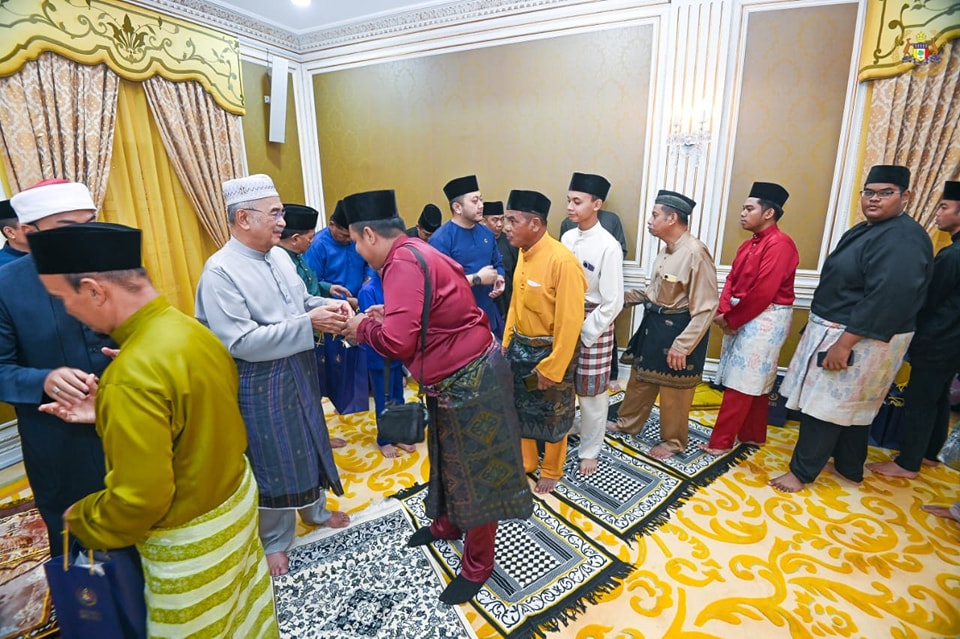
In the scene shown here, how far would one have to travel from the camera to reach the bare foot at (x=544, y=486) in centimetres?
275

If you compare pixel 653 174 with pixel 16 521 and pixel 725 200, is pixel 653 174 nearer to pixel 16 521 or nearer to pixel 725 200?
pixel 725 200

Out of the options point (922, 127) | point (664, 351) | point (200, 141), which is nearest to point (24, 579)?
point (664, 351)

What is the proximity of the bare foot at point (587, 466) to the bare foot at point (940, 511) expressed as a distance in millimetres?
1832

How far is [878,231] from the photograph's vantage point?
7.88 ft

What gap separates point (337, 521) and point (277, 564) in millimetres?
372

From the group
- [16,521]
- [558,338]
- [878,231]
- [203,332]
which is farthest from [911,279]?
[16,521]

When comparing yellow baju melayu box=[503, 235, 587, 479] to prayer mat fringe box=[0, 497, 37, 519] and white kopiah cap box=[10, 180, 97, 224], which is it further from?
prayer mat fringe box=[0, 497, 37, 519]

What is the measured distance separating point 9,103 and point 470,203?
328cm

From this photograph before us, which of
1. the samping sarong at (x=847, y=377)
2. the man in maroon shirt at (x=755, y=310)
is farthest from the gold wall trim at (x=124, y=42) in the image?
the samping sarong at (x=847, y=377)

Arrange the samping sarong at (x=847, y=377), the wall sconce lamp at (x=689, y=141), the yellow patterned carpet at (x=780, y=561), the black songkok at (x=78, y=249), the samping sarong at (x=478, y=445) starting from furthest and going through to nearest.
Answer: the wall sconce lamp at (x=689, y=141)
the samping sarong at (x=847, y=377)
the yellow patterned carpet at (x=780, y=561)
the samping sarong at (x=478, y=445)
the black songkok at (x=78, y=249)

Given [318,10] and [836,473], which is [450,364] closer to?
[836,473]

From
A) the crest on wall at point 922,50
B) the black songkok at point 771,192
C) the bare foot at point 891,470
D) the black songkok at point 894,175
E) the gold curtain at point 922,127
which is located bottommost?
the bare foot at point 891,470

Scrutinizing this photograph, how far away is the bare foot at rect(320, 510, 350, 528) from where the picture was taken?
248 cm

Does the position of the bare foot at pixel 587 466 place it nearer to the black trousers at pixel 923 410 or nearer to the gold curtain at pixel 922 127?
the black trousers at pixel 923 410
